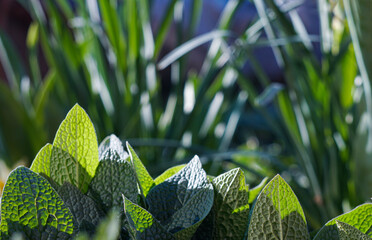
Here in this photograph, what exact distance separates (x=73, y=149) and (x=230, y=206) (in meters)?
0.08

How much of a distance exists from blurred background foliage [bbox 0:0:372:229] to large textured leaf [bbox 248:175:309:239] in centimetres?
31

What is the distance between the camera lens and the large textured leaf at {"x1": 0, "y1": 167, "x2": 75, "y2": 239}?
0.19 m

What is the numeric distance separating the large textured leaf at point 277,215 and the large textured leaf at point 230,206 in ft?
0.06

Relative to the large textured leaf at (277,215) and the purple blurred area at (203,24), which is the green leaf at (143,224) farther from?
the purple blurred area at (203,24)

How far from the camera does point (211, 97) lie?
0.79m

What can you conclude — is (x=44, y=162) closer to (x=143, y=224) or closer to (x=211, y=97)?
(x=143, y=224)

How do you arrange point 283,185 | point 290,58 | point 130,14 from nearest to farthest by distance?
point 283,185
point 290,58
point 130,14

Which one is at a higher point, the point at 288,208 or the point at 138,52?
the point at 138,52

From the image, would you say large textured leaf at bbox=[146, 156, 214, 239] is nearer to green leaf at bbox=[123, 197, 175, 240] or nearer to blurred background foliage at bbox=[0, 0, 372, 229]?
green leaf at bbox=[123, 197, 175, 240]

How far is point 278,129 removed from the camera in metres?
0.61

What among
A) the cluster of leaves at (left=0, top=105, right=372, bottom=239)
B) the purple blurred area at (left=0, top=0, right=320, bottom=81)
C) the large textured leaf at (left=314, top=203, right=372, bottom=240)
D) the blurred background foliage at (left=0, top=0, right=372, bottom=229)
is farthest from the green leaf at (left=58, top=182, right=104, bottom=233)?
the purple blurred area at (left=0, top=0, right=320, bottom=81)

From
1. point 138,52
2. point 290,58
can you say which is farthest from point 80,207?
point 138,52

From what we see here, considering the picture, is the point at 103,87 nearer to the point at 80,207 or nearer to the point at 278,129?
the point at 278,129

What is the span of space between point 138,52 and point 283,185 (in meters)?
0.56
